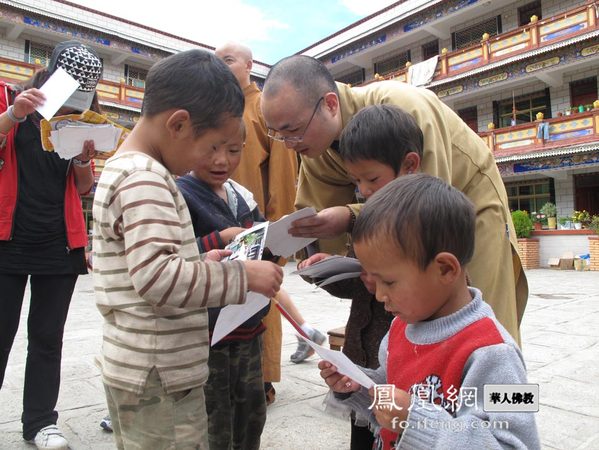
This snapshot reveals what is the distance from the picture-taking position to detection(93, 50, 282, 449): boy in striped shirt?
87 cm

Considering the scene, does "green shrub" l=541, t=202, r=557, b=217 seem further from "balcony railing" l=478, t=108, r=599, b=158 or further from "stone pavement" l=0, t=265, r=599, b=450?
"stone pavement" l=0, t=265, r=599, b=450

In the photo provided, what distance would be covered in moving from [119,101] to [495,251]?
14.3 metres

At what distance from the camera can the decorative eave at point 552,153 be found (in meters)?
10.5

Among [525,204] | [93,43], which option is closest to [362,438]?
[525,204]

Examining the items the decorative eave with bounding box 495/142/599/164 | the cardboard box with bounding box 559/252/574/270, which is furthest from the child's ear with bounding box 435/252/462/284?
the cardboard box with bounding box 559/252/574/270

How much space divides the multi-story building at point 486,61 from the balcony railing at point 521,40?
23mm

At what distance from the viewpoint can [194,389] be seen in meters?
1.02

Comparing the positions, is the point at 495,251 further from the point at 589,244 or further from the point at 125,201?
the point at 589,244

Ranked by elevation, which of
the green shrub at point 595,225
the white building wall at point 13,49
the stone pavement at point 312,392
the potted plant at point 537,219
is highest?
the white building wall at point 13,49

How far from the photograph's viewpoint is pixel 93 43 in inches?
559

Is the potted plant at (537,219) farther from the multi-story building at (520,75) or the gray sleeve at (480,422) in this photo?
the gray sleeve at (480,422)

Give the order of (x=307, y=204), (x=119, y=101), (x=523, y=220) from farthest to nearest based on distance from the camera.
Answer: (x=119, y=101) < (x=523, y=220) < (x=307, y=204)

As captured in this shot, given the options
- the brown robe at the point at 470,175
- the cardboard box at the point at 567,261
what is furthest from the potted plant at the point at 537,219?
the brown robe at the point at 470,175

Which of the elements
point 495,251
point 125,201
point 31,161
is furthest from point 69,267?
point 495,251
